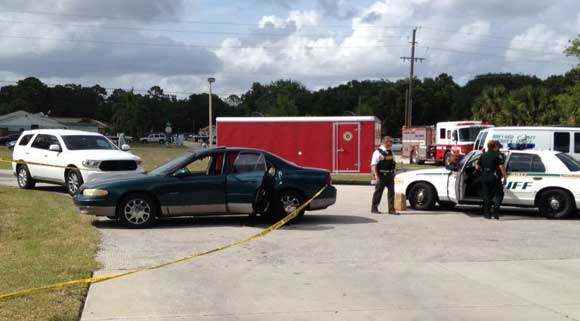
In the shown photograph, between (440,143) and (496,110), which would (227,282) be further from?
(496,110)

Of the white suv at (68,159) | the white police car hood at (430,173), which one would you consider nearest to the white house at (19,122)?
the white suv at (68,159)

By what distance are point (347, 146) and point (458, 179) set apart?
1019cm

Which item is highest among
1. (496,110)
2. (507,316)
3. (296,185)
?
(496,110)

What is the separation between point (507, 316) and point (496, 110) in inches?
2018

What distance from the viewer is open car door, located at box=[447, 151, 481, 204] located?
13.5 metres

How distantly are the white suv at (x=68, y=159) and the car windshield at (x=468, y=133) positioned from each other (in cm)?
2219

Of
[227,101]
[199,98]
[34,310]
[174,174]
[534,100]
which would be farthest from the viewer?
[227,101]

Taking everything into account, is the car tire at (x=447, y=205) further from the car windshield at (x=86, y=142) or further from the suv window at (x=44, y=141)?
the suv window at (x=44, y=141)

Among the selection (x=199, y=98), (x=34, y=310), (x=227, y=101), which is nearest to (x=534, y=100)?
(x=34, y=310)

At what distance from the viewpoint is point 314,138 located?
23.8 m

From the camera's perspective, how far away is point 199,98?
14762 centimetres

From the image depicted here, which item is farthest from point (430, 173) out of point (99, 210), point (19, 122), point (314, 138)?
point (19, 122)

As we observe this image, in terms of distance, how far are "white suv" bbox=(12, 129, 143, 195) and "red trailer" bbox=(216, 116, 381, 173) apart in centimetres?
728

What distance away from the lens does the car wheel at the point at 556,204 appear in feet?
43.6
